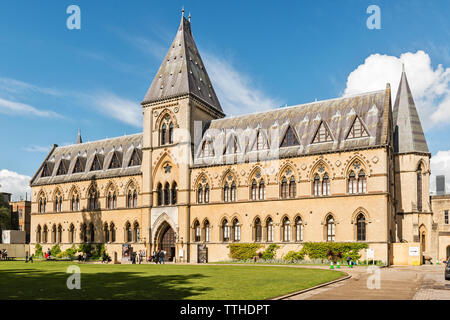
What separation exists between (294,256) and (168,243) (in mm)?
15529

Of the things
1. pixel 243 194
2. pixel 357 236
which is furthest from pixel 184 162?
pixel 357 236

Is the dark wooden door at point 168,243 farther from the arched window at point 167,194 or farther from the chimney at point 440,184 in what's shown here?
the chimney at point 440,184

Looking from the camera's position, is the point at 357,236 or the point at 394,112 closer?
the point at 357,236

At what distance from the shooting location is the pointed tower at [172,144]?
50375mm

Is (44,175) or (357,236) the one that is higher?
(44,175)

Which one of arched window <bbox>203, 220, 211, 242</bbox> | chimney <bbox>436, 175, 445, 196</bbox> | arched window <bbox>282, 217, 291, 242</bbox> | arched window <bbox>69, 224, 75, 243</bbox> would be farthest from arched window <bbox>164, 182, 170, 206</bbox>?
chimney <bbox>436, 175, 445, 196</bbox>

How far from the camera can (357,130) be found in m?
42.4

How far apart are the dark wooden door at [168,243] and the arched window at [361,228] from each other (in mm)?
20552

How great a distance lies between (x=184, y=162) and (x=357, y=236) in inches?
788

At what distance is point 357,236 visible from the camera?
40812mm

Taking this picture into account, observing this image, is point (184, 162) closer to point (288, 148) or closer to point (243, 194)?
point (243, 194)

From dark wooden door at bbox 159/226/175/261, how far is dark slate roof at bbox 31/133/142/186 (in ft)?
26.6

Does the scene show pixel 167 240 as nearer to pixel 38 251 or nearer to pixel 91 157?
pixel 91 157

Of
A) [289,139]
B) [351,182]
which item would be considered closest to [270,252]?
[351,182]
